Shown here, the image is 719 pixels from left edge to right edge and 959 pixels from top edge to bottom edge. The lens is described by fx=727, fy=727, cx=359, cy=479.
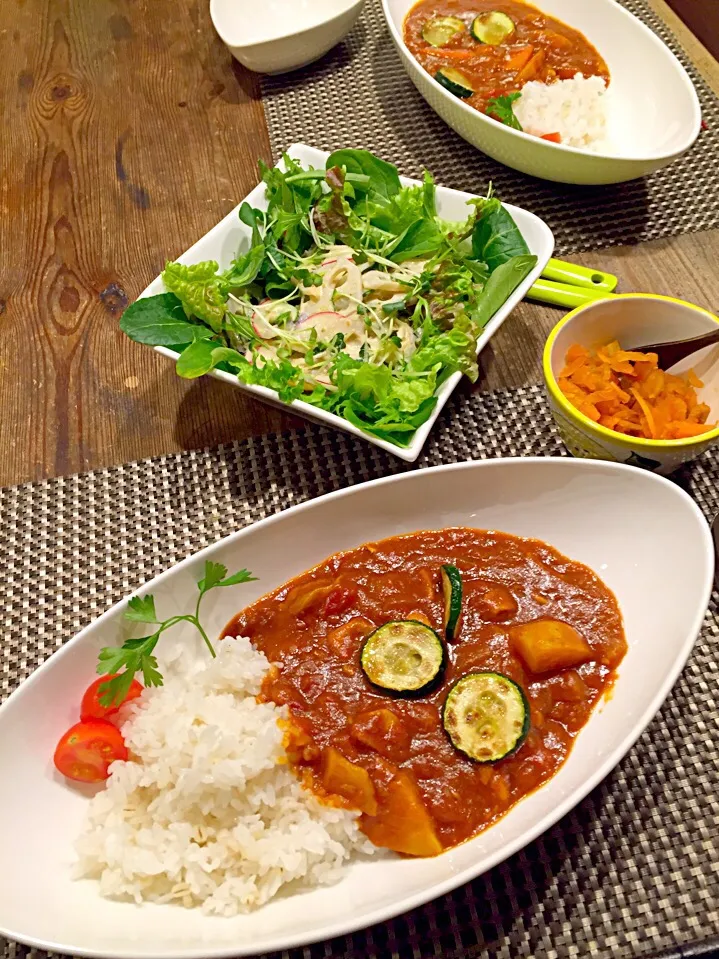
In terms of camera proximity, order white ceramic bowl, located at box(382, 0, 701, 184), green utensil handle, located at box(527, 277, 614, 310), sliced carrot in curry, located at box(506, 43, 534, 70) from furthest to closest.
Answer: sliced carrot in curry, located at box(506, 43, 534, 70), white ceramic bowl, located at box(382, 0, 701, 184), green utensil handle, located at box(527, 277, 614, 310)

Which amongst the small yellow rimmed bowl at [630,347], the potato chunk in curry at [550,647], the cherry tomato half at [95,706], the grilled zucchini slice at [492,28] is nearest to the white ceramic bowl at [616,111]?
the grilled zucchini slice at [492,28]

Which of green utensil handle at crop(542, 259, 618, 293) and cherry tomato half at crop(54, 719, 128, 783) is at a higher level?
green utensil handle at crop(542, 259, 618, 293)

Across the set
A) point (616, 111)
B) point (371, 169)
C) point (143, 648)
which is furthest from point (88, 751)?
point (616, 111)

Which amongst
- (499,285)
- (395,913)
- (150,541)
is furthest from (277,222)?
(395,913)

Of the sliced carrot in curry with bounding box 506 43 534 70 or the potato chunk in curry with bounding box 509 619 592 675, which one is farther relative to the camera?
the sliced carrot in curry with bounding box 506 43 534 70

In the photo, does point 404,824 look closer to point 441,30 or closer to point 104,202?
point 104,202

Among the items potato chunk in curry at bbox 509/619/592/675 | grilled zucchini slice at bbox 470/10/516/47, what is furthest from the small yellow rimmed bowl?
grilled zucchini slice at bbox 470/10/516/47

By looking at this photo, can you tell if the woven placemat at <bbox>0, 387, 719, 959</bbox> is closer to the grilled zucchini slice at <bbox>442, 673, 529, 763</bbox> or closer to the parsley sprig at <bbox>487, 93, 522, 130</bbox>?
the grilled zucchini slice at <bbox>442, 673, 529, 763</bbox>
